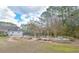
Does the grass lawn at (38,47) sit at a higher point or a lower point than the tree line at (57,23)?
lower

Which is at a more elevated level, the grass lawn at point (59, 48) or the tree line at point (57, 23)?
the tree line at point (57, 23)

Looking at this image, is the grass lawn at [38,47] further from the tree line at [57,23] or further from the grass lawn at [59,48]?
the tree line at [57,23]

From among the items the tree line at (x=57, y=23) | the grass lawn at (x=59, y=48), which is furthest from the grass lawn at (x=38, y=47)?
the tree line at (x=57, y=23)

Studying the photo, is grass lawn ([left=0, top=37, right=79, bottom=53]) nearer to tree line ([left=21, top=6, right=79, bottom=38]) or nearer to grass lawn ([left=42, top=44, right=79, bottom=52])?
grass lawn ([left=42, top=44, right=79, bottom=52])

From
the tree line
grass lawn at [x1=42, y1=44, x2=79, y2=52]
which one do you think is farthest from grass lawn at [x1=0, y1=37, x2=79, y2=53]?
the tree line

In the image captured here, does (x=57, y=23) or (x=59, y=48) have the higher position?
(x=57, y=23)

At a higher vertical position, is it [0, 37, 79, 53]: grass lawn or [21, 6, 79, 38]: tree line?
[21, 6, 79, 38]: tree line

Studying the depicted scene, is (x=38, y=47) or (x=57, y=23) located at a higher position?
(x=57, y=23)

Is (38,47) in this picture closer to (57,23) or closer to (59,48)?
(59,48)

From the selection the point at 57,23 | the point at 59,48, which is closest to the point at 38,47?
the point at 59,48
